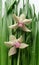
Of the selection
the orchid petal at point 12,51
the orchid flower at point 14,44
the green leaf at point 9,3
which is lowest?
the orchid petal at point 12,51

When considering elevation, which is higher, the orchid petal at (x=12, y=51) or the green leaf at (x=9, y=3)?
the green leaf at (x=9, y=3)

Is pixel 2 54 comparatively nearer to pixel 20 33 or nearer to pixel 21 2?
pixel 20 33

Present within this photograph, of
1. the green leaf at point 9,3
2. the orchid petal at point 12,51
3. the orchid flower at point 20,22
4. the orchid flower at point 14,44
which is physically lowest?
the orchid petal at point 12,51

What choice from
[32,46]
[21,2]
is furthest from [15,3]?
[32,46]

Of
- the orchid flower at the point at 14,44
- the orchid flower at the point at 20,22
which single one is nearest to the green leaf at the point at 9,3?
the orchid flower at the point at 20,22

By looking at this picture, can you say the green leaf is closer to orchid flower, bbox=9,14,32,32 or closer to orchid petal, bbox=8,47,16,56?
orchid flower, bbox=9,14,32,32

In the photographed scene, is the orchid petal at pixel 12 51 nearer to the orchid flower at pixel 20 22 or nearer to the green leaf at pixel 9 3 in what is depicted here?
the orchid flower at pixel 20 22

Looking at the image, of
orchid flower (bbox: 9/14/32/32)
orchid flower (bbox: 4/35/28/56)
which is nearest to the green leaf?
orchid flower (bbox: 9/14/32/32)

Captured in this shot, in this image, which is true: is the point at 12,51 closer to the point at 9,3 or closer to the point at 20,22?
the point at 20,22

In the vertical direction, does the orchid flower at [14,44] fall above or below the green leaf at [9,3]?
below

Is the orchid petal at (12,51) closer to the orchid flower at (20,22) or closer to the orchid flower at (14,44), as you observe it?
the orchid flower at (14,44)

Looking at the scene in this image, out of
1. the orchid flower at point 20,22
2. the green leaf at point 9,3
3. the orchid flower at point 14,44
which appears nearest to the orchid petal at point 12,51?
the orchid flower at point 14,44

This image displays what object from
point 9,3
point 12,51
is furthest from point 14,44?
point 9,3
